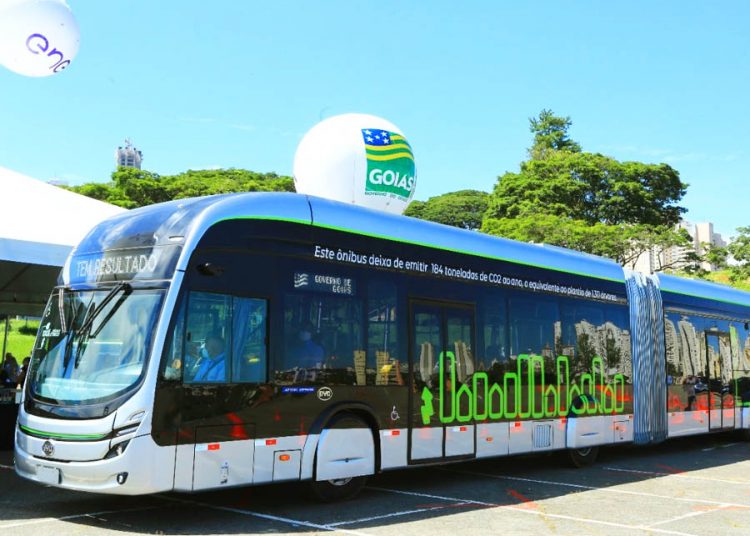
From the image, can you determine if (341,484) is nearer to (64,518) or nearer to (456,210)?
(64,518)

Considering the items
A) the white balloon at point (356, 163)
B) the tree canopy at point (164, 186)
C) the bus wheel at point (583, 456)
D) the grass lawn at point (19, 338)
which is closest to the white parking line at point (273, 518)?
the bus wheel at point (583, 456)

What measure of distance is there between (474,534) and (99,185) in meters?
53.6

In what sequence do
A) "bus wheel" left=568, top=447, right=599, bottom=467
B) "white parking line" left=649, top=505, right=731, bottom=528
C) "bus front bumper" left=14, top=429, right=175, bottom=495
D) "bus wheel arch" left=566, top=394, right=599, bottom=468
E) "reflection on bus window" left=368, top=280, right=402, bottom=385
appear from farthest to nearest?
"bus wheel" left=568, top=447, right=599, bottom=467 → "bus wheel arch" left=566, top=394, right=599, bottom=468 → "reflection on bus window" left=368, top=280, right=402, bottom=385 → "white parking line" left=649, top=505, right=731, bottom=528 → "bus front bumper" left=14, top=429, right=175, bottom=495

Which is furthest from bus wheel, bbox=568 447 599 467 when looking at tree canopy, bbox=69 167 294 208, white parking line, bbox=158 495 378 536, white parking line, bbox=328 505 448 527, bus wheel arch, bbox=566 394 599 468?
tree canopy, bbox=69 167 294 208

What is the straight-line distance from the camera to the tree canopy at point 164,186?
5566 cm

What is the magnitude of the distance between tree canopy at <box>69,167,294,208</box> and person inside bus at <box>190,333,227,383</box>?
141 ft

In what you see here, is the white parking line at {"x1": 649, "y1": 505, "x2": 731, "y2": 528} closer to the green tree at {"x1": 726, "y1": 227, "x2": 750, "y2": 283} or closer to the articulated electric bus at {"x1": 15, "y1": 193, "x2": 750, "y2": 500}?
the articulated electric bus at {"x1": 15, "y1": 193, "x2": 750, "y2": 500}

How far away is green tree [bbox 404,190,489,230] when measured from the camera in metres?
84.7

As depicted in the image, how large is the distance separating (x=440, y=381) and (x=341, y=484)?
6.14ft

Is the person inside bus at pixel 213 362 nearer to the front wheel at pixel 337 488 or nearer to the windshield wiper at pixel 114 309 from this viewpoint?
the windshield wiper at pixel 114 309

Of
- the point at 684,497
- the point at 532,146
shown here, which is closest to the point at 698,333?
the point at 684,497

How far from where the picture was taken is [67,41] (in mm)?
10461

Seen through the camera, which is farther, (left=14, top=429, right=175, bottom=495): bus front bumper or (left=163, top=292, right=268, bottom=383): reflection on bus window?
(left=163, top=292, right=268, bottom=383): reflection on bus window

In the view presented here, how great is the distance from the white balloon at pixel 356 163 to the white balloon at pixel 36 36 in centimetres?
463
